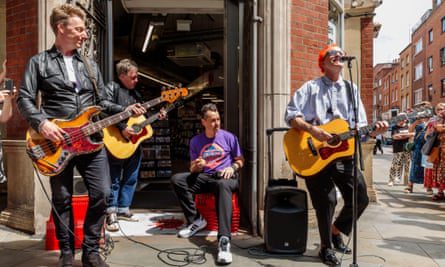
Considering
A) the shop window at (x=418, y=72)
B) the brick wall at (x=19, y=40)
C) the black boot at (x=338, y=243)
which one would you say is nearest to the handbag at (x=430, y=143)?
the black boot at (x=338, y=243)

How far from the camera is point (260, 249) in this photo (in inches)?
152

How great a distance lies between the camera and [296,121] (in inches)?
136

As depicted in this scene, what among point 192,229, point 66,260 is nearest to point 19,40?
point 66,260

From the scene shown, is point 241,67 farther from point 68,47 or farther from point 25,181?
point 25,181

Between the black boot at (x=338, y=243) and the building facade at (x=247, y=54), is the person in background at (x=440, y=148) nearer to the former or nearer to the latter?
the building facade at (x=247, y=54)

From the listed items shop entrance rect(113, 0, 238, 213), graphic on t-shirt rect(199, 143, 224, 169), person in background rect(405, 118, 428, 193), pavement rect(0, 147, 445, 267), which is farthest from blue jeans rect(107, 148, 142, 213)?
person in background rect(405, 118, 428, 193)

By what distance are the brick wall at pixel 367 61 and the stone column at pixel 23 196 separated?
5.66 meters

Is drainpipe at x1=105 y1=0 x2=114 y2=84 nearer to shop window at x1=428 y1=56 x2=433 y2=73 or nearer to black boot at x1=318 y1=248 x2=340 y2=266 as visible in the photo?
black boot at x1=318 y1=248 x2=340 y2=266

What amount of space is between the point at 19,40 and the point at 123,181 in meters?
2.14

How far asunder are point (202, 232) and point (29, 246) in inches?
72.6

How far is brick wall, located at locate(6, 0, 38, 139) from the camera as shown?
4500mm

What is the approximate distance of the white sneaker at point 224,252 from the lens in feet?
11.3

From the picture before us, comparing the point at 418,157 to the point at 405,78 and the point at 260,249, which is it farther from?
the point at 405,78

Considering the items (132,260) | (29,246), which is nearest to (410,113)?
(132,260)
